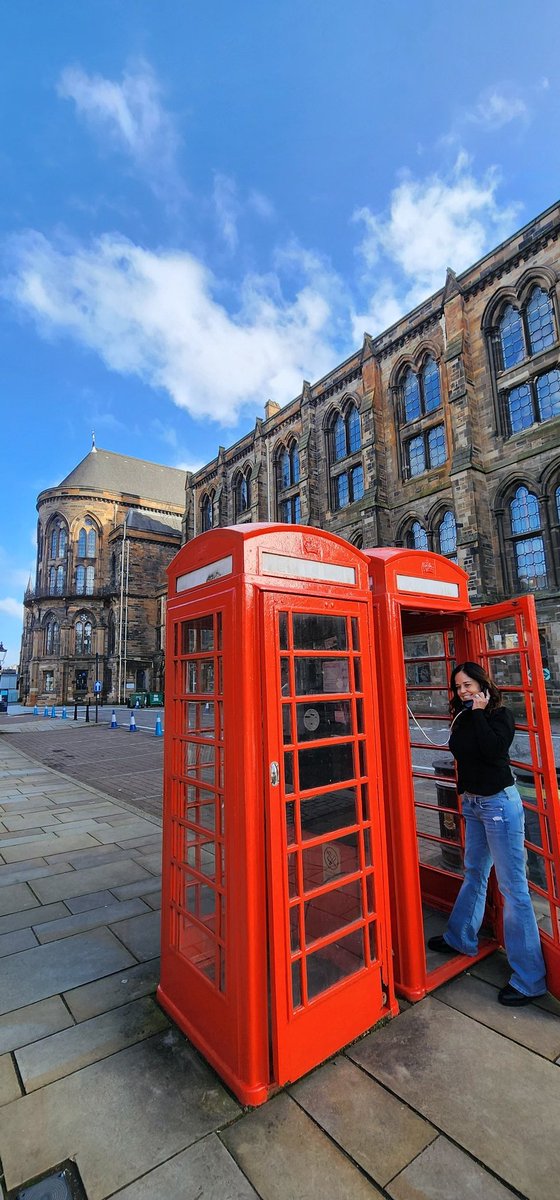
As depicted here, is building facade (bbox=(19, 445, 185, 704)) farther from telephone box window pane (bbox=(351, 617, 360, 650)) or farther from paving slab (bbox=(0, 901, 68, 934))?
telephone box window pane (bbox=(351, 617, 360, 650))

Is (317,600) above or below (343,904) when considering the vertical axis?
above

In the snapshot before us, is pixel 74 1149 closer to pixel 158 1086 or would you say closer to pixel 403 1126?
pixel 158 1086

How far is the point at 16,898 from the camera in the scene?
4.23 meters

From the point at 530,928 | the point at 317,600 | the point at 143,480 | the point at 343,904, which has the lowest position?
the point at 530,928

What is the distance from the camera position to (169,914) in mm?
2779

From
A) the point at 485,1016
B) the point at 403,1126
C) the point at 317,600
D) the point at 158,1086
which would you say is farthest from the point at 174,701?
the point at 485,1016

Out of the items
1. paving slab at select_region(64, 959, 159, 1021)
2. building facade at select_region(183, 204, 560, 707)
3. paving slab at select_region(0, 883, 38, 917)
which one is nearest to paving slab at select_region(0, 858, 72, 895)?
paving slab at select_region(0, 883, 38, 917)

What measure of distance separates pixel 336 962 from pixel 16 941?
249 cm

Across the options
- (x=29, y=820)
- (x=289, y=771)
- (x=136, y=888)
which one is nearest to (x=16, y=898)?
(x=136, y=888)

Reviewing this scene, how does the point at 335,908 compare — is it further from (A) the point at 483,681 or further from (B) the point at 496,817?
(A) the point at 483,681

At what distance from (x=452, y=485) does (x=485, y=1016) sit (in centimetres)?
1876

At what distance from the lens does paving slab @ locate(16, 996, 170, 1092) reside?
229 cm

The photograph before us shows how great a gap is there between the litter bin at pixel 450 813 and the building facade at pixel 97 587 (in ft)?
124

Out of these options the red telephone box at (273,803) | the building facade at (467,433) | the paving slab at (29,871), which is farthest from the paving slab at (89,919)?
the building facade at (467,433)
